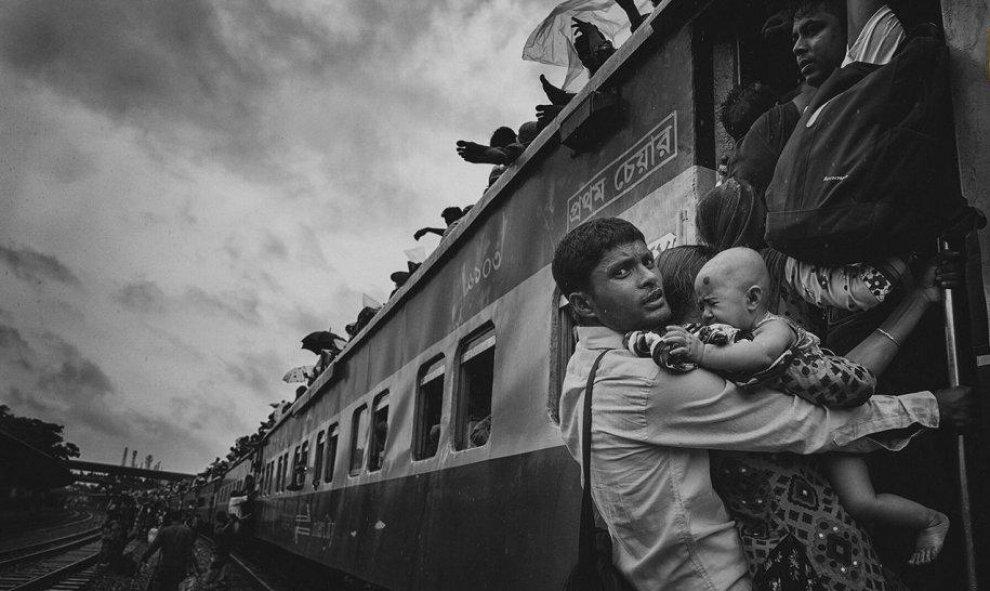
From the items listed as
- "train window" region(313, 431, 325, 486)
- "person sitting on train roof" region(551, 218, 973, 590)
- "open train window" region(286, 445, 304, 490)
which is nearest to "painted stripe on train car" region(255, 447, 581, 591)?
"person sitting on train roof" region(551, 218, 973, 590)

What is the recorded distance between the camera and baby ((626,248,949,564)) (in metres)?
1.44

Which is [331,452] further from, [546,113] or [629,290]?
[629,290]

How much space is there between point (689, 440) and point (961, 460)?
0.53 m

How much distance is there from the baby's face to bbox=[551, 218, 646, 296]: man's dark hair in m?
0.24

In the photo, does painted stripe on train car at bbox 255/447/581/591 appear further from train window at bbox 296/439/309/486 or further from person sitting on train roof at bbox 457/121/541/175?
train window at bbox 296/439/309/486

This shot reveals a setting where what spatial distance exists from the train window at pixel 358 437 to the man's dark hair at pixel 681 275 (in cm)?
527

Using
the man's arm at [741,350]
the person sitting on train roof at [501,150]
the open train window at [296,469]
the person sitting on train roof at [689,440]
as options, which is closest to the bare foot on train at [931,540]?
the person sitting on train roof at [689,440]

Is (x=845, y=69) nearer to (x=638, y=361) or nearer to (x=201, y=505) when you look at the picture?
(x=638, y=361)

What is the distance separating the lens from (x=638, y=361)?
1.56m

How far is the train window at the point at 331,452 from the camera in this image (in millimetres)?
8461

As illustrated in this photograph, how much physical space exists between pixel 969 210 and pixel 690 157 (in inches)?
41.7

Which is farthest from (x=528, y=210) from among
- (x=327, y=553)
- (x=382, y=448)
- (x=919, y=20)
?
(x=327, y=553)

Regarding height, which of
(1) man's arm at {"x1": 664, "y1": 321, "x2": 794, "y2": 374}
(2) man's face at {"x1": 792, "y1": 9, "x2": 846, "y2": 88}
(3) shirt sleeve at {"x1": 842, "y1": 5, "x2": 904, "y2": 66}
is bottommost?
(1) man's arm at {"x1": 664, "y1": 321, "x2": 794, "y2": 374}

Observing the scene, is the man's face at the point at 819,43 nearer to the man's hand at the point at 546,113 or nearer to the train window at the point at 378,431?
the man's hand at the point at 546,113
